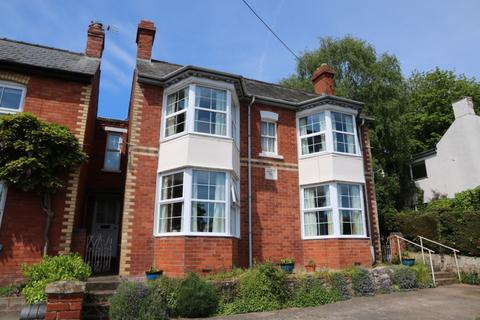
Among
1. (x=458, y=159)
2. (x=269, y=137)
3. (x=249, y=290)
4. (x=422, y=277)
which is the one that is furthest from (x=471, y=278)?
(x=458, y=159)

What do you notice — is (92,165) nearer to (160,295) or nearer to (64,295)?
(160,295)

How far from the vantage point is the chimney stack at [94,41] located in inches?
526

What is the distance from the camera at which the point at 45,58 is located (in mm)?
11578

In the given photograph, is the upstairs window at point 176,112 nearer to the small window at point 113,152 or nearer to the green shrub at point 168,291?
the small window at point 113,152

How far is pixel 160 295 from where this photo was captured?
744 centimetres

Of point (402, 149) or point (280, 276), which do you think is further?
point (402, 149)

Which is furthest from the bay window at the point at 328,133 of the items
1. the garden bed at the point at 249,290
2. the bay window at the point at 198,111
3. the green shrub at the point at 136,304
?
the green shrub at the point at 136,304

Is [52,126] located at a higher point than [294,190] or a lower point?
higher

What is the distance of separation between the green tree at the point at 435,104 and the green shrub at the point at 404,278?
2344 centimetres

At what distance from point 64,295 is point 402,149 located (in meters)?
24.8

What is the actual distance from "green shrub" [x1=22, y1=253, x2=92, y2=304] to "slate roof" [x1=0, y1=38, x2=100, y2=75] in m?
6.02

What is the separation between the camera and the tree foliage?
28.9ft

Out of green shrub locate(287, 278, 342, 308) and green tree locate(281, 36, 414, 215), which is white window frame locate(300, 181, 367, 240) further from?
green tree locate(281, 36, 414, 215)

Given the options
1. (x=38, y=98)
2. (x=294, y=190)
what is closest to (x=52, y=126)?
(x=38, y=98)
